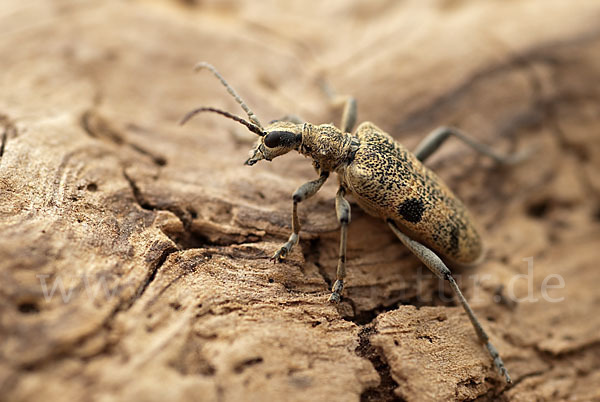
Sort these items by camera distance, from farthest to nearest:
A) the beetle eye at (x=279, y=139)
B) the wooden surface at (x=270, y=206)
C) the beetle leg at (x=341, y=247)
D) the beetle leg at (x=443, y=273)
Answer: the beetle eye at (x=279, y=139), the beetle leg at (x=443, y=273), the beetle leg at (x=341, y=247), the wooden surface at (x=270, y=206)

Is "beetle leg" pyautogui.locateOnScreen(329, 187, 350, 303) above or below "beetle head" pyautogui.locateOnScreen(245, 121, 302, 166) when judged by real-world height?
below

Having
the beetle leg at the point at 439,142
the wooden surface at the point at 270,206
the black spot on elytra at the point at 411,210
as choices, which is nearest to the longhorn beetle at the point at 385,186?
the black spot on elytra at the point at 411,210

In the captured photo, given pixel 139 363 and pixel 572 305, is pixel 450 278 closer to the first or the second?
pixel 572 305

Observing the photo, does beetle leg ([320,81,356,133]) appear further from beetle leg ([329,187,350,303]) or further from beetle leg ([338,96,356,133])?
beetle leg ([329,187,350,303])

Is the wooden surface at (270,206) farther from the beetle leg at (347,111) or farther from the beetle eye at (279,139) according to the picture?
the beetle eye at (279,139)

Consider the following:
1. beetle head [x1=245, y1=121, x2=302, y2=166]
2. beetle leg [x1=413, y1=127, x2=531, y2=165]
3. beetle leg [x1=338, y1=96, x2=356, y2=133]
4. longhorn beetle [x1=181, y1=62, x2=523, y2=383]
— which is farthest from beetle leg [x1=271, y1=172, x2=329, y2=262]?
beetle leg [x1=413, y1=127, x2=531, y2=165]

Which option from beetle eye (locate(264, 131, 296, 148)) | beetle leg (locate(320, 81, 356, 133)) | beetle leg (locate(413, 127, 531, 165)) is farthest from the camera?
beetle leg (locate(320, 81, 356, 133))

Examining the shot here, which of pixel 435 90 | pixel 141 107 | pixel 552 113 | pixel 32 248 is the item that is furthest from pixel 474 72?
pixel 32 248
